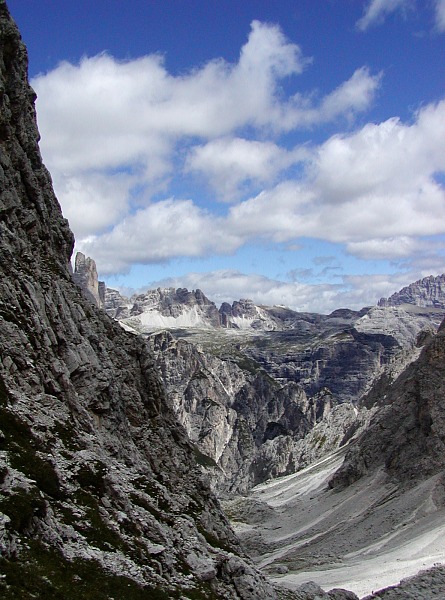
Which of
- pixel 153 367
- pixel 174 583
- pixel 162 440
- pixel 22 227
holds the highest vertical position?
pixel 22 227

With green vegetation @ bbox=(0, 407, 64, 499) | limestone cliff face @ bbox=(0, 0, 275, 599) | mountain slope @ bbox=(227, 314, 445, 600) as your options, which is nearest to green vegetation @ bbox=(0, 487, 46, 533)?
limestone cliff face @ bbox=(0, 0, 275, 599)

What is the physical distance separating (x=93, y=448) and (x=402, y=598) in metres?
39.2

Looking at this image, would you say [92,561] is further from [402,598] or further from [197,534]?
[402,598]

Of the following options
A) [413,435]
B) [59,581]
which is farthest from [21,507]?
[413,435]

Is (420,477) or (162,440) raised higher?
(162,440)

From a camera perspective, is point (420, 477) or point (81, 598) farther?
point (420, 477)

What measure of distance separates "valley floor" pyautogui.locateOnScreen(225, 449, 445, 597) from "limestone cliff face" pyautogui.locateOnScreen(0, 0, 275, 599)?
77.7ft

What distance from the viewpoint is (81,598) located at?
26.4 m

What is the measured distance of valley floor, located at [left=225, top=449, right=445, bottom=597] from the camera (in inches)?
3246

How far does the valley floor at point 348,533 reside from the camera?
270 feet

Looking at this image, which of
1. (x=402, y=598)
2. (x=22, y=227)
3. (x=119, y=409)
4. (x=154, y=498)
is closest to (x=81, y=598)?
(x=154, y=498)

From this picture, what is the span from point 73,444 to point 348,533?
9349 cm

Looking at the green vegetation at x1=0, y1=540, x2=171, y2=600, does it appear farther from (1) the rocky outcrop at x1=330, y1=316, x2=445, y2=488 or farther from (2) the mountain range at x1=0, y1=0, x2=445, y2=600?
(1) the rocky outcrop at x1=330, y1=316, x2=445, y2=488

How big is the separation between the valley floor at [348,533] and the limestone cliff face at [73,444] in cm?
2368
